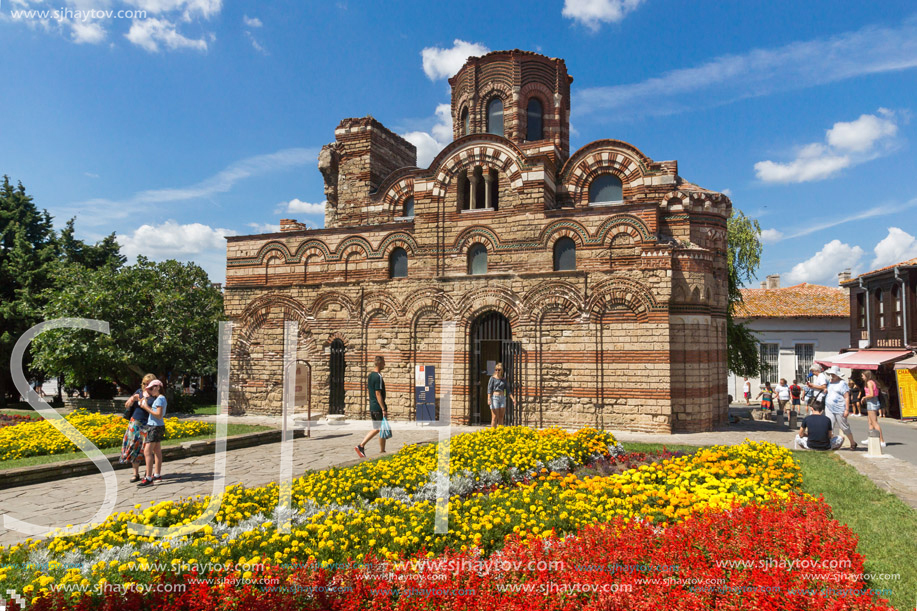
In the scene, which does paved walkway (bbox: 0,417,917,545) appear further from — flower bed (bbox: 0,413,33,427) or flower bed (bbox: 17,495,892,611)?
flower bed (bbox: 0,413,33,427)

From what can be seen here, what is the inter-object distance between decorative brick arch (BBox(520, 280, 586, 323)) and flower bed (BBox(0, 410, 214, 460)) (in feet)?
28.3

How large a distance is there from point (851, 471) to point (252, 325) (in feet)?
53.7

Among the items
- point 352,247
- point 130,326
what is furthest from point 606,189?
point 130,326

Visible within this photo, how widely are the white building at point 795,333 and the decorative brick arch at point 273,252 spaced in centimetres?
2214

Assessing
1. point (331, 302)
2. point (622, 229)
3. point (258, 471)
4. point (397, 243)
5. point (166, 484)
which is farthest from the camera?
point (331, 302)

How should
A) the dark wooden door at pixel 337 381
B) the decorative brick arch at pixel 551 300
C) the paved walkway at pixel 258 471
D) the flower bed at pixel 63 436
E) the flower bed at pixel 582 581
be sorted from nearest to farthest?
the flower bed at pixel 582 581
the paved walkway at pixel 258 471
the flower bed at pixel 63 436
the decorative brick arch at pixel 551 300
the dark wooden door at pixel 337 381

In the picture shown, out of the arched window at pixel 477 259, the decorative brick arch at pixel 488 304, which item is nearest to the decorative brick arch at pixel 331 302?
the decorative brick arch at pixel 488 304

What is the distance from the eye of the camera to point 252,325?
18547 mm

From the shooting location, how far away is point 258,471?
927 centimetres

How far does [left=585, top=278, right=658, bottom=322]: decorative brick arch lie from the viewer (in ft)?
47.0

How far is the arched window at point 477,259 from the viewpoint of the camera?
53.7 ft

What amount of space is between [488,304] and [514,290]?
2.77 feet

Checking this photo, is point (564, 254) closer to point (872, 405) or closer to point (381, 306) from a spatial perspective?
point (381, 306)

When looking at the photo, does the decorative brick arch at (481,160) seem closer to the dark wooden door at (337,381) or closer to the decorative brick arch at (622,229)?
the decorative brick arch at (622,229)
